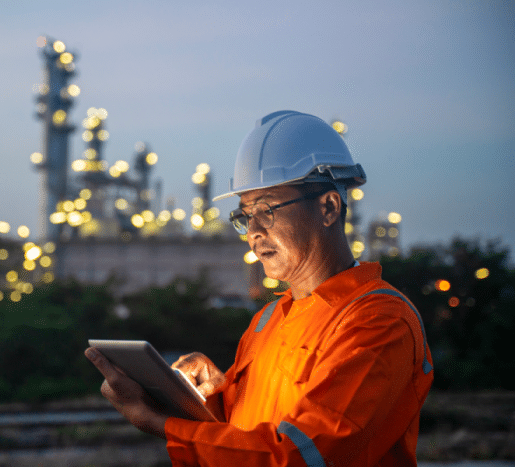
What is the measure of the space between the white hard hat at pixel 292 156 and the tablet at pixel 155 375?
0.91m

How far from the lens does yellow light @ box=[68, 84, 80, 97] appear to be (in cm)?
1973

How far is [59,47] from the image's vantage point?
63.0ft

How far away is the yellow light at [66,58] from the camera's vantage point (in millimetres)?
19156

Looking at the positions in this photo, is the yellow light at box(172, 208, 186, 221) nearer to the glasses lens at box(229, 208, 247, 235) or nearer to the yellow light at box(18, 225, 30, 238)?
the yellow light at box(18, 225, 30, 238)

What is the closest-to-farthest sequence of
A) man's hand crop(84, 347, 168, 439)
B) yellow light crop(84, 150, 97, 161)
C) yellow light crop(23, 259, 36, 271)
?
man's hand crop(84, 347, 168, 439) < yellow light crop(23, 259, 36, 271) < yellow light crop(84, 150, 97, 161)

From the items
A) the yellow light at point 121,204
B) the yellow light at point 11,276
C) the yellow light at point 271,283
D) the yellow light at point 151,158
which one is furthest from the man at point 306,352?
the yellow light at point 151,158

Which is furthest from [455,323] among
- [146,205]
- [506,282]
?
[146,205]

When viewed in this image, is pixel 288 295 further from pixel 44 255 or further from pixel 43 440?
pixel 44 255

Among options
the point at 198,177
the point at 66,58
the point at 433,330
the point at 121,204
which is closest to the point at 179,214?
the point at 198,177

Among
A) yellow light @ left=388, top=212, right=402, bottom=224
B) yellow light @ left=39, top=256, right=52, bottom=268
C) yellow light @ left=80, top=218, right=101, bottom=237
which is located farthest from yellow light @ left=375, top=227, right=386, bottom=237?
yellow light @ left=39, top=256, right=52, bottom=268

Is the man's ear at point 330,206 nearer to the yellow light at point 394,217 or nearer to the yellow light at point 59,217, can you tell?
the yellow light at point 394,217

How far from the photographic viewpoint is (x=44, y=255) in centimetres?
1667

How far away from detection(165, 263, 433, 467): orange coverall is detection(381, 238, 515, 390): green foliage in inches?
343

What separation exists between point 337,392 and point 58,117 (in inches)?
790
